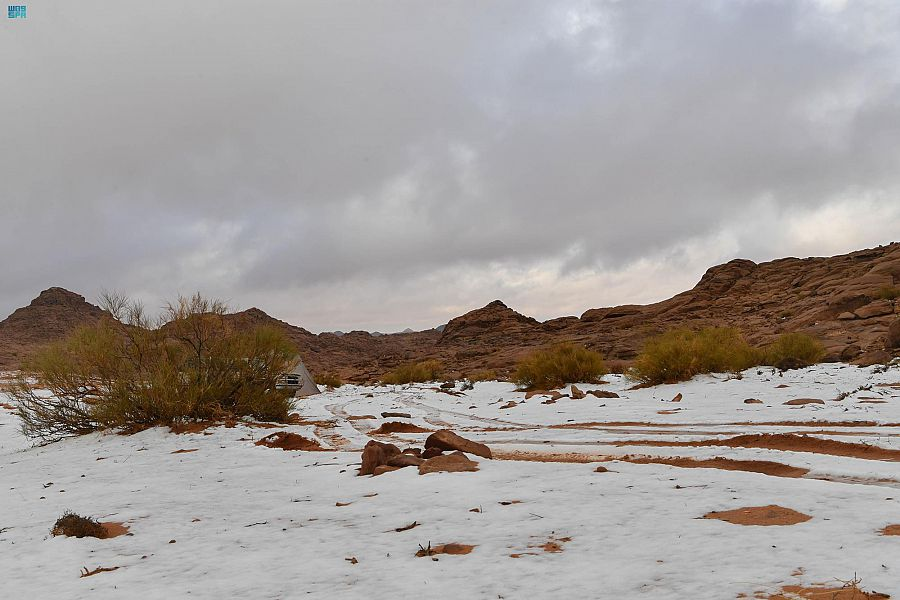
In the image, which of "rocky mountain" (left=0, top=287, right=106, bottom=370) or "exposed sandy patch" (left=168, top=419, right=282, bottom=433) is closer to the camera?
"exposed sandy patch" (left=168, top=419, right=282, bottom=433)

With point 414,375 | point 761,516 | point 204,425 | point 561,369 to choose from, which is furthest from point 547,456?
point 414,375

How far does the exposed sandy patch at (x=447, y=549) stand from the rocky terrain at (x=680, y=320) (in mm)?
11984

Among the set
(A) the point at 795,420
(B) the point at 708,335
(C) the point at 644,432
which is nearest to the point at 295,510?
(C) the point at 644,432

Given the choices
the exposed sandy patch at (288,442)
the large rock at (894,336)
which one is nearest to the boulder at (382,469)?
the exposed sandy patch at (288,442)

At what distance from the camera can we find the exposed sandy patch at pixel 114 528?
15.3ft

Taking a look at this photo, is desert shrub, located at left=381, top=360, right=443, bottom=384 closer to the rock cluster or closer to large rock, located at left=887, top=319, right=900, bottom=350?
large rock, located at left=887, top=319, right=900, bottom=350

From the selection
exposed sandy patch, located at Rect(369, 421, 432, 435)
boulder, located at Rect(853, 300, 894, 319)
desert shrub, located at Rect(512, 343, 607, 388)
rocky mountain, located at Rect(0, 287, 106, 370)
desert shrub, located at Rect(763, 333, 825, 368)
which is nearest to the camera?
exposed sandy patch, located at Rect(369, 421, 432, 435)

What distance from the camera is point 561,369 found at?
21.7 metres

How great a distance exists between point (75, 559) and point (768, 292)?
183 feet

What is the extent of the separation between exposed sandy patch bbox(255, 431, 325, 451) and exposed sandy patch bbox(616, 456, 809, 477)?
5071 mm

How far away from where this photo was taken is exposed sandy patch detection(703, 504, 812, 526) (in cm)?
379

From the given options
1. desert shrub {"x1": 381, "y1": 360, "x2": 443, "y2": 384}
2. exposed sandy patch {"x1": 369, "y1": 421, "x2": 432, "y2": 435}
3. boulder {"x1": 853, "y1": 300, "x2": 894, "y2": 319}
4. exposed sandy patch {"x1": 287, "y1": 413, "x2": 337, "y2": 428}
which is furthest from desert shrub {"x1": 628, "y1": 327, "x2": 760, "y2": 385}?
desert shrub {"x1": 381, "y1": 360, "x2": 443, "y2": 384}

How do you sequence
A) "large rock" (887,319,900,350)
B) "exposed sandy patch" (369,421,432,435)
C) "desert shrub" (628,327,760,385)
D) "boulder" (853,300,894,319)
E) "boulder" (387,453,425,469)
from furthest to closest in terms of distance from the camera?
"boulder" (853,300,894,319) → "large rock" (887,319,900,350) → "desert shrub" (628,327,760,385) → "exposed sandy patch" (369,421,432,435) → "boulder" (387,453,425,469)

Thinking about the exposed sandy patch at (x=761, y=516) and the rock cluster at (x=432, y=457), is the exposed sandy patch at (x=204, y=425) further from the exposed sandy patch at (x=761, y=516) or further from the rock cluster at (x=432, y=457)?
the exposed sandy patch at (x=761, y=516)
